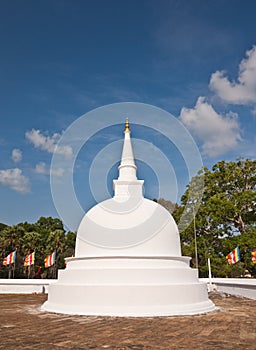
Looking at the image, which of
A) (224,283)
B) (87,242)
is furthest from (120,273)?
(224,283)

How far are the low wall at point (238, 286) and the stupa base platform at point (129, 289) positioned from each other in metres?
6.05

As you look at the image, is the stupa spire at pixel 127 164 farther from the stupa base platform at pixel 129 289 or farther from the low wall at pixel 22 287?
the low wall at pixel 22 287

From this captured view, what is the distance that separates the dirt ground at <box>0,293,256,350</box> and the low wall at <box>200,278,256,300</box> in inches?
253

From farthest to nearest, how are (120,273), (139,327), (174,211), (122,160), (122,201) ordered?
→ (174,211) → (122,160) → (122,201) → (120,273) → (139,327)

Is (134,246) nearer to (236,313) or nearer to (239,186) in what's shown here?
(236,313)

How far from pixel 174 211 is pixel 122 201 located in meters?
23.0

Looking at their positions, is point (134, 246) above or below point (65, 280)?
above

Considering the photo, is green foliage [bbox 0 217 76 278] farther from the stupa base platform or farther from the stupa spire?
the stupa base platform

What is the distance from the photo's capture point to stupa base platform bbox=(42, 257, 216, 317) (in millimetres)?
11672

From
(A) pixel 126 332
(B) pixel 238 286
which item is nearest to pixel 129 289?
(A) pixel 126 332

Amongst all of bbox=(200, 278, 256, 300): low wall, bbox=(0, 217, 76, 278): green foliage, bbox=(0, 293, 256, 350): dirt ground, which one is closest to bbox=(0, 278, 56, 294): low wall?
bbox=(0, 293, 256, 350): dirt ground

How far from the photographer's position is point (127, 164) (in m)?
17.4

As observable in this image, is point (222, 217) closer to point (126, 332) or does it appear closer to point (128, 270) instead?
point (128, 270)

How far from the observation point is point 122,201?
15.1 meters
